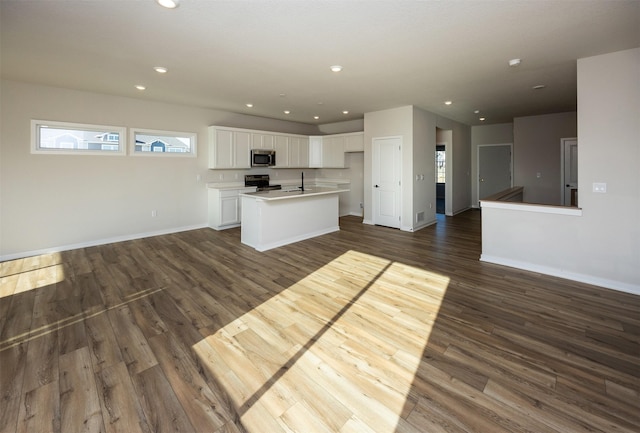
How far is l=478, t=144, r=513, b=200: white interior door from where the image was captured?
8.74 meters

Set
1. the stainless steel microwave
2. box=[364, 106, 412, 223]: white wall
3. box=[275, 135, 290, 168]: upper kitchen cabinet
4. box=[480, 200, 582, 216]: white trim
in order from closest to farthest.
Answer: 1. box=[480, 200, 582, 216]: white trim
2. box=[364, 106, 412, 223]: white wall
3. the stainless steel microwave
4. box=[275, 135, 290, 168]: upper kitchen cabinet

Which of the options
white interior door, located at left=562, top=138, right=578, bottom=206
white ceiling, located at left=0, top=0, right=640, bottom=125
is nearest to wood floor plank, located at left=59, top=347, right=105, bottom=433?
white ceiling, located at left=0, top=0, right=640, bottom=125

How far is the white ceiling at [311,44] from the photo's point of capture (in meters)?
2.45

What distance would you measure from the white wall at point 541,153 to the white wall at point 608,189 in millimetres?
4104

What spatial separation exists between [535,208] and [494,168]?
5.80 metres

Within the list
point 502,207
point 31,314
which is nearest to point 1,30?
point 31,314

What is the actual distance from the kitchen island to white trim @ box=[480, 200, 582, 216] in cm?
296

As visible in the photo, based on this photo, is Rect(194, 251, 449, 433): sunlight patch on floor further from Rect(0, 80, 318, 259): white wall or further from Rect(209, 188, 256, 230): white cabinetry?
Rect(0, 80, 318, 259): white wall

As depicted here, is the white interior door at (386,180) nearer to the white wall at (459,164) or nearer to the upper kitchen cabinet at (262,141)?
the white wall at (459,164)

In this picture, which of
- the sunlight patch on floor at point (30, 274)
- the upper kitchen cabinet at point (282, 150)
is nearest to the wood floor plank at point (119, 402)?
the sunlight patch on floor at point (30, 274)

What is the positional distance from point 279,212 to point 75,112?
382 centimetres

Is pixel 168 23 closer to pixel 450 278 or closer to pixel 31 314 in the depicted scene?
pixel 31 314

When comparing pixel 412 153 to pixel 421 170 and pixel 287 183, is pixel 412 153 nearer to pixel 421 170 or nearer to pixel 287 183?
pixel 421 170

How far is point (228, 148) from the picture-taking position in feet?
21.7
